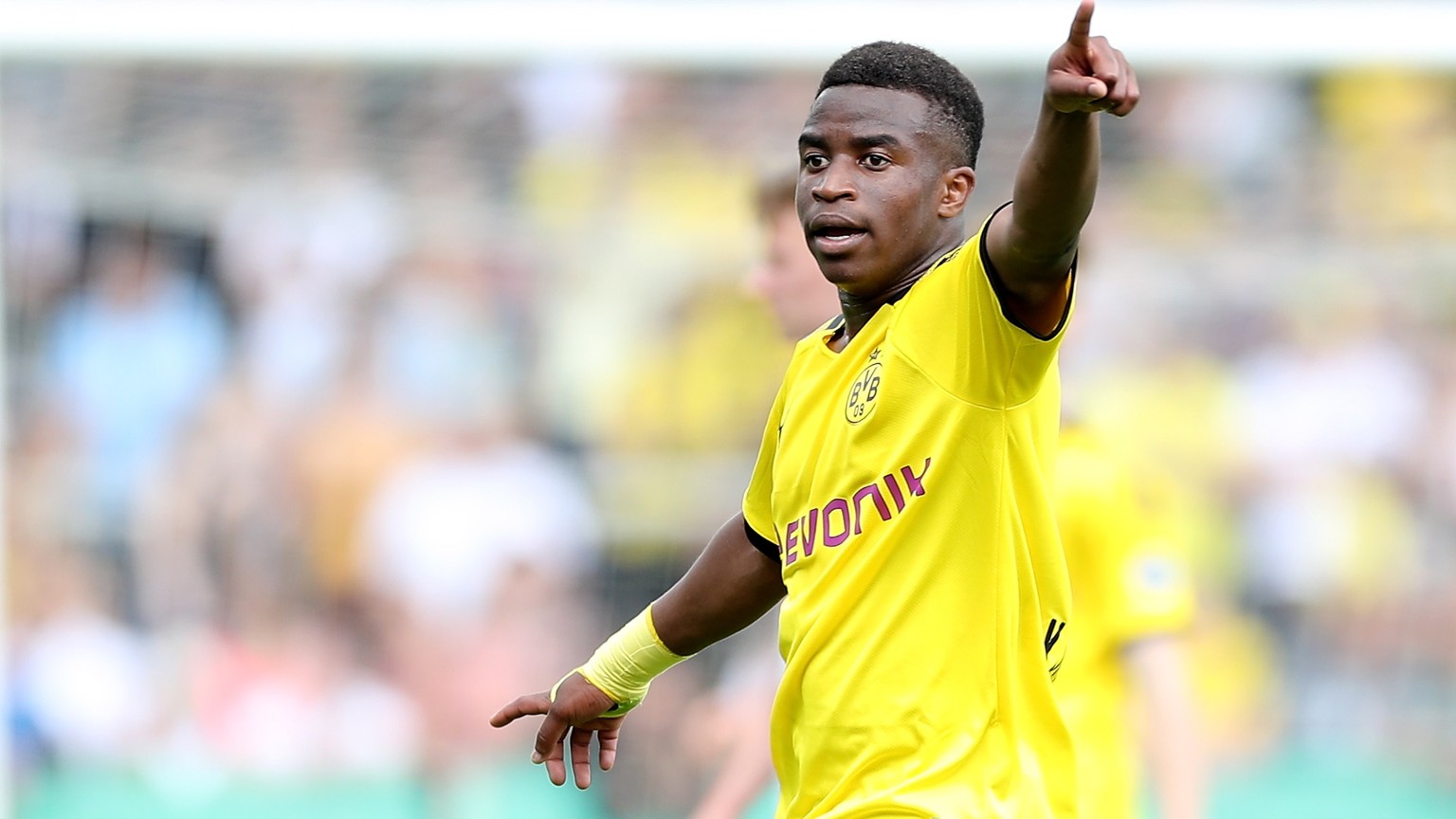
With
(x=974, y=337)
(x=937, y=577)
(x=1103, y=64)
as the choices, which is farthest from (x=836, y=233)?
(x=1103, y=64)

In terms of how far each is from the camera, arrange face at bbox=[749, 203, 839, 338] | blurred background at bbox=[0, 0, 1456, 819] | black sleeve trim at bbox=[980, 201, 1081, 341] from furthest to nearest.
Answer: blurred background at bbox=[0, 0, 1456, 819] < face at bbox=[749, 203, 839, 338] < black sleeve trim at bbox=[980, 201, 1081, 341]

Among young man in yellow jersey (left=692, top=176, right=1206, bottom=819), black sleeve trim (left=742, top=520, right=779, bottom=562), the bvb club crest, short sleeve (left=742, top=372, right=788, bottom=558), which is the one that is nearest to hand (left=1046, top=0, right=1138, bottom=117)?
the bvb club crest

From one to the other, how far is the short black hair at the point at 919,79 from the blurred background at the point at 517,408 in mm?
5562

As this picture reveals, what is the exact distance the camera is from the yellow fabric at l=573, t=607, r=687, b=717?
11.2ft

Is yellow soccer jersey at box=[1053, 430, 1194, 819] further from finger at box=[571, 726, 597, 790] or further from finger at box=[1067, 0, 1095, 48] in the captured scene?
finger at box=[1067, 0, 1095, 48]

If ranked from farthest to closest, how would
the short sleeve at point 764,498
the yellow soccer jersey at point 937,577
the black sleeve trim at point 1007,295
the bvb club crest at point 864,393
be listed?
the short sleeve at point 764,498 → the bvb club crest at point 864,393 → the yellow soccer jersey at point 937,577 → the black sleeve trim at point 1007,295

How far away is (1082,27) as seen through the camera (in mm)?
2320

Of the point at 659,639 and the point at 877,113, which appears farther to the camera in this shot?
the point at 659,639

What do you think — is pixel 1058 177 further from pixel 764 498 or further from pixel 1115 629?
pixel 1115 629

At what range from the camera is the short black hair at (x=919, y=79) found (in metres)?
2.91

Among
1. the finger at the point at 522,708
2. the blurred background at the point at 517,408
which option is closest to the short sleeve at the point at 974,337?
the finger at the point at 522,708

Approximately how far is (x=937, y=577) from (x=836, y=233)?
1.80 ft

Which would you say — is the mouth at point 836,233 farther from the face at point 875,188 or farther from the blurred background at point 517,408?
the blurred background at point 517,408

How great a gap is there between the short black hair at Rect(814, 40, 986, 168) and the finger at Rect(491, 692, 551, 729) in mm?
1214
